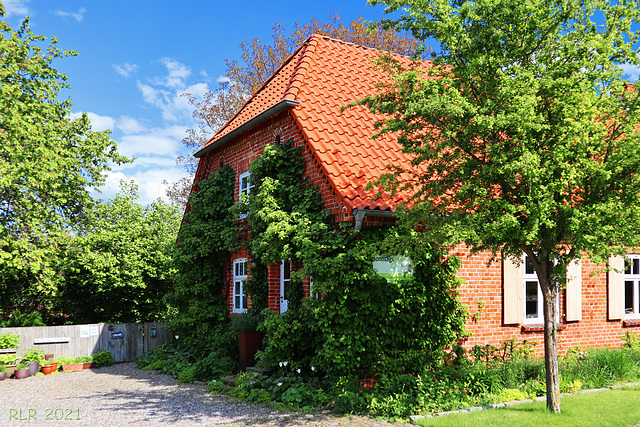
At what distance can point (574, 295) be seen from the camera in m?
11.9

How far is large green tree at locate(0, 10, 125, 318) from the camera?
13.8 metres

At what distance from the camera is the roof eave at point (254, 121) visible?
11117 millimetres

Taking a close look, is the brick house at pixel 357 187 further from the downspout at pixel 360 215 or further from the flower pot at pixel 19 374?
the flower pot at pixel 19 374

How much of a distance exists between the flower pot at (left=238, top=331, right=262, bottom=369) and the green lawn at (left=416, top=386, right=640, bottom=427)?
15.7ft

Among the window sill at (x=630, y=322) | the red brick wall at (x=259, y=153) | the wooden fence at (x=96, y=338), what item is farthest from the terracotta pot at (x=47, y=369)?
the window sill at (x=630, y=322)

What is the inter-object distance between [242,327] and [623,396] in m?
7.37

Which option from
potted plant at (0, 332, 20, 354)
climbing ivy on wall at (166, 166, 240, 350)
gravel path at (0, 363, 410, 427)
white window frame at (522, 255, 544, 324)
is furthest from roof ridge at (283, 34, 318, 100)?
potted plant at (0, 332, 20, 354)

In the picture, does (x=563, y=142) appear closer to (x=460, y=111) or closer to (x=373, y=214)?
(x=460, y=111)

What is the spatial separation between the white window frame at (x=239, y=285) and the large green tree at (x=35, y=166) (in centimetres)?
513

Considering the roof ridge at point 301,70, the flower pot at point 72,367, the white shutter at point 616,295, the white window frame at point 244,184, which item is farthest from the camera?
the flower pot at point 72,367

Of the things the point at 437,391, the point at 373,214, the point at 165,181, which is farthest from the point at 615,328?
the point at 165,181

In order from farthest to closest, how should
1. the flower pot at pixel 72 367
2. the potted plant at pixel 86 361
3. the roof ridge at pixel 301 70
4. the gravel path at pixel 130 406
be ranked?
1. the potted plant at pixel 86 361
2. the flower pot at pixel 72 367
3. the roof ridge at pixel 301 70
4. the gravel path at pixel 130 406

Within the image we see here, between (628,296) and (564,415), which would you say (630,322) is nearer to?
(628,296)

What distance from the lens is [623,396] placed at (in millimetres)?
8805
